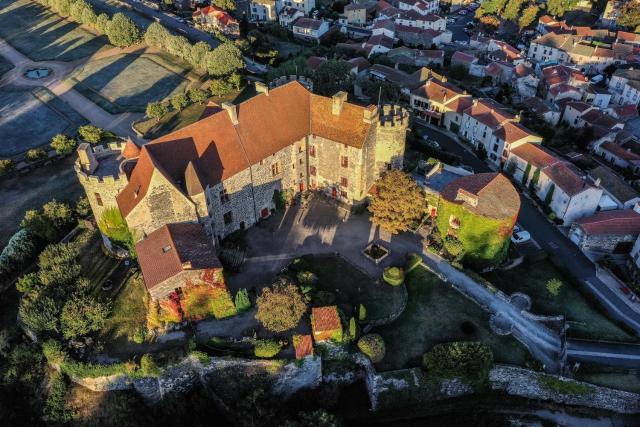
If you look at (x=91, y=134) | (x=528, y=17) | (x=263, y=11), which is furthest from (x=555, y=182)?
(x=263, y=11)

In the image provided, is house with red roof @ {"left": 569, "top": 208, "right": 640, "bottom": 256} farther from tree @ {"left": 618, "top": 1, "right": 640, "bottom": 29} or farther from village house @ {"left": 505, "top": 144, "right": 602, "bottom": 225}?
tree @ {"left": 618, "top": 1, "right": 640, "bottom": 29}

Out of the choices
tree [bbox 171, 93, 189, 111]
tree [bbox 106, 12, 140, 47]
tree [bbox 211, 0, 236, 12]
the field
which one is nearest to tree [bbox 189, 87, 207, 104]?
tree [bbox 171, 93, 189, 111]

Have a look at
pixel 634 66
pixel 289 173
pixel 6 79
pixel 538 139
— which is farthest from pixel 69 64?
pixel 634 66

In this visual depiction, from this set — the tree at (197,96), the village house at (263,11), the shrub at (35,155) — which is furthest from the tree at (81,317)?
the village house at (263,11)

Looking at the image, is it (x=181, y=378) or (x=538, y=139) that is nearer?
(x=181, y=378)

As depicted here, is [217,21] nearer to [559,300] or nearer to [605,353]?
[559,300]

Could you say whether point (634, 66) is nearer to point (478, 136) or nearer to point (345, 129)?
point (478, 136)
